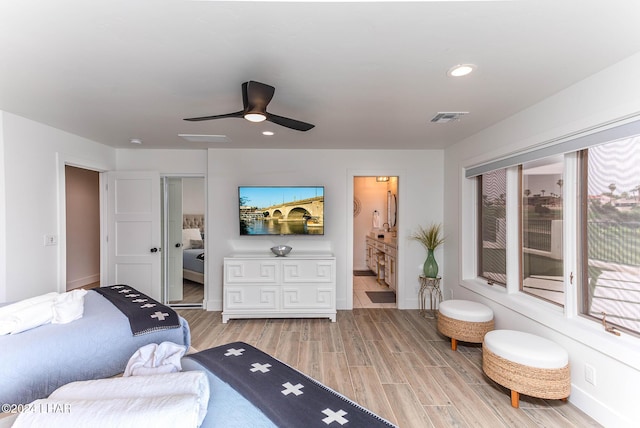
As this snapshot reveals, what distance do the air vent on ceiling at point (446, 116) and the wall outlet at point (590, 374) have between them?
2.18 meters

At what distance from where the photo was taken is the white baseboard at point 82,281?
16.0 feet

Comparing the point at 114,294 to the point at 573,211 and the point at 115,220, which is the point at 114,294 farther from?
the point at 573,211

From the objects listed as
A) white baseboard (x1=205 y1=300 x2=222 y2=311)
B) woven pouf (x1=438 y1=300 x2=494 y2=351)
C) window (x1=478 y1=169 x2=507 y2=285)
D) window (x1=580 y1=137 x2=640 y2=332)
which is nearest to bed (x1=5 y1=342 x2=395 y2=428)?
window (x1=580 y1=137 x2=640 y2=332)

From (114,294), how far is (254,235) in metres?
1.86

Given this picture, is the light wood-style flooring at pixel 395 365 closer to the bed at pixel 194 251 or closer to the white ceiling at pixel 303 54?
the bed at pixel 194 251

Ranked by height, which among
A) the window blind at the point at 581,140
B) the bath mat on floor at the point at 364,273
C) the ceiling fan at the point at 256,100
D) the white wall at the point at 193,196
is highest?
the ceiling fan at the point at 256,100

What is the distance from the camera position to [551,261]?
248cm

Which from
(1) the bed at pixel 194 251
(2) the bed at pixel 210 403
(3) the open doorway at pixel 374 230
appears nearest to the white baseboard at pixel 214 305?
(1) the bed at pixel 194 251

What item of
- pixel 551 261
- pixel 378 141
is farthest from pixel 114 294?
pixel 551 261

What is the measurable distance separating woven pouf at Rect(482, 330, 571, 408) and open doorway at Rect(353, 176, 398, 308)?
3036 millimetres

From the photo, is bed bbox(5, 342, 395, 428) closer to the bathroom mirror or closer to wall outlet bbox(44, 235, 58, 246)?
wall outlet bbox(44, 235, 58, 246)

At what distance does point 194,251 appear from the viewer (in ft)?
15.5

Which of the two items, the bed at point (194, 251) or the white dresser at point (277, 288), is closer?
the white dresser at point (277, 288)

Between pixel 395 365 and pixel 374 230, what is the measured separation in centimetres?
441
